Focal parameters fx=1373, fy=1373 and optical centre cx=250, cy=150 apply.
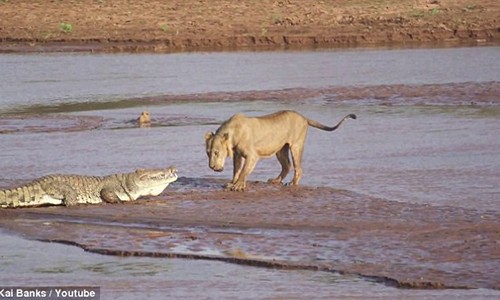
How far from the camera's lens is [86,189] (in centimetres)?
1312

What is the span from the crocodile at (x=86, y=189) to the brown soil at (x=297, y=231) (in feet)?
0.37

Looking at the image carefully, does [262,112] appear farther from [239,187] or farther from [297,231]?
[297,231]

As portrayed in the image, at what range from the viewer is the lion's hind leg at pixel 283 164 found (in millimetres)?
14078

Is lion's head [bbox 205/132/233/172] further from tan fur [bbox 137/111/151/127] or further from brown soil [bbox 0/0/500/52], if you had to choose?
brown soil [bbox 0/0/500/52]

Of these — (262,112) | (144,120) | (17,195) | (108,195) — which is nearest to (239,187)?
(108,195)

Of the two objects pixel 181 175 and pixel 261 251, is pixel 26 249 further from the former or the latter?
pixel 181 175

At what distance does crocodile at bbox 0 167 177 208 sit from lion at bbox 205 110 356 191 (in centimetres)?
54

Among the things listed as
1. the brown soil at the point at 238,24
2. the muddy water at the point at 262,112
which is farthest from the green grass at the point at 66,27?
the muddy water at the point at 262,112

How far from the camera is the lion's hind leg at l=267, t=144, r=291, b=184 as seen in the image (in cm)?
1408

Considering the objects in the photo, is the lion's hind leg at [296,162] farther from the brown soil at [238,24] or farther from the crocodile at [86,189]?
the brown soil at [238,24]

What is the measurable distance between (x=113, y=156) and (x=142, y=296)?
282 inches

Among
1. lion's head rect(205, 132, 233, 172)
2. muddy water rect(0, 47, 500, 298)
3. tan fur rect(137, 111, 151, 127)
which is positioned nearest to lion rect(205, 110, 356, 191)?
lion's head rect(205, 132, 233, 172)

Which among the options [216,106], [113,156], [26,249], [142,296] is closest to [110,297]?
[142,296]

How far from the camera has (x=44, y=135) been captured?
19250 mm
